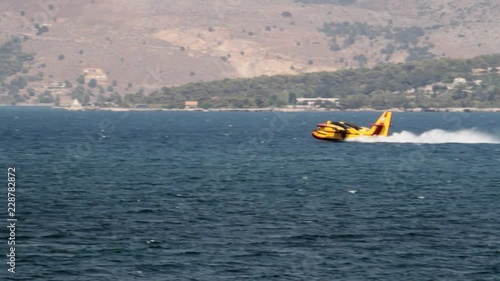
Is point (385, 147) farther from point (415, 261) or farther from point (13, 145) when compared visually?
point (415, 261)

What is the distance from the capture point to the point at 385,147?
15625cm

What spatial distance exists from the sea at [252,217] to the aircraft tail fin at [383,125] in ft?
33.3

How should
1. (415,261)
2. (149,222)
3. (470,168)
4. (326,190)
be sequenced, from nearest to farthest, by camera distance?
(415,261)
(149,222)
(326,190)
(470,168)

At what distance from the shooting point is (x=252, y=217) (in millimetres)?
76312

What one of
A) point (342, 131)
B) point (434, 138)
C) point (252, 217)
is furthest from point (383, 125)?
point (252, 217)

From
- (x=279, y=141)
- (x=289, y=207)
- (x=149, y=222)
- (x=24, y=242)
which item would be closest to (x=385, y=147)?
(x=279, y=141)

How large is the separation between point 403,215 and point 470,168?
43189 mm

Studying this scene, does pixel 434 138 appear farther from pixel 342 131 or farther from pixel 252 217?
pixel 252 217

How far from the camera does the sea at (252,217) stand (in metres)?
59.8

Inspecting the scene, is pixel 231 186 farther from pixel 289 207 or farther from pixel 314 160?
pixel 314 160

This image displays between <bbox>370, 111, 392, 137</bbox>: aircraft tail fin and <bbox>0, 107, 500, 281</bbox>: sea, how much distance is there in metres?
10.2

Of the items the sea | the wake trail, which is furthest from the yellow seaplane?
the sea

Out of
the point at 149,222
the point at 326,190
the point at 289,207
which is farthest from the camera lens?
the point at 326,190

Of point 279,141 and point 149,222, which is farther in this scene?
point 279,141
